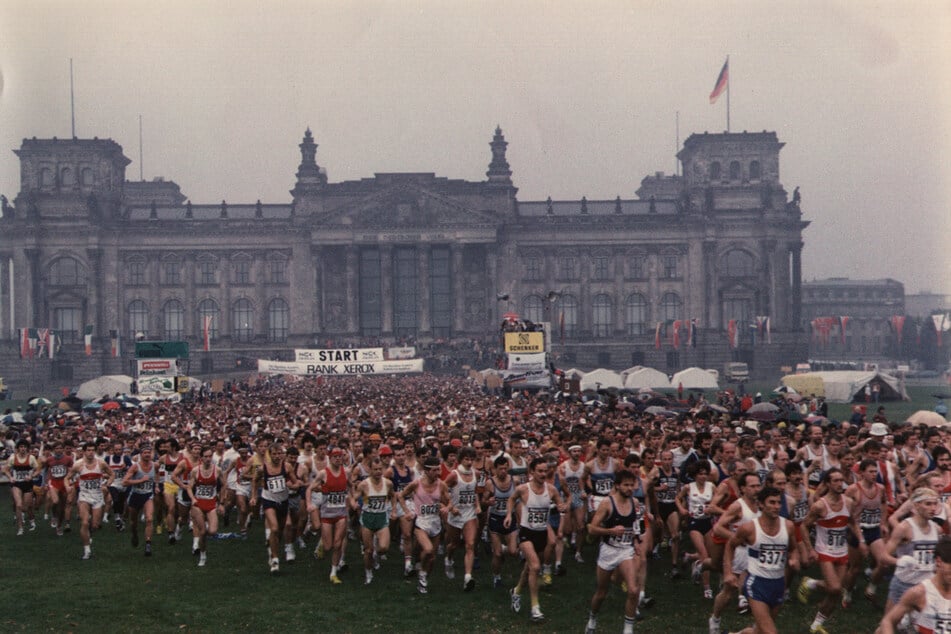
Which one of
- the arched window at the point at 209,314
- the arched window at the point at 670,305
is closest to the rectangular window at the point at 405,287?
the arched window at the point at 209,314

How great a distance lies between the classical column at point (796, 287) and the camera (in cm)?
10490

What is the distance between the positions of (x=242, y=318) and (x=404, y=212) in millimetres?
20468

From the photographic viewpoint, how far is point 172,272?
10519 cm

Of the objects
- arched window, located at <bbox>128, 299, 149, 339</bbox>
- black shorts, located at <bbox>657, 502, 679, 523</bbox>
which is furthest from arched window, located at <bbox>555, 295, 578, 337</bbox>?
black shorts, located at <bbox>657, 502, 679, 523</bbox>

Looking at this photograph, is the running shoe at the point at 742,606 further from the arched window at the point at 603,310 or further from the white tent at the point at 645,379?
the arched window at the point at 603,310

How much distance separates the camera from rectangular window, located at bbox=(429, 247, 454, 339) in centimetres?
10606

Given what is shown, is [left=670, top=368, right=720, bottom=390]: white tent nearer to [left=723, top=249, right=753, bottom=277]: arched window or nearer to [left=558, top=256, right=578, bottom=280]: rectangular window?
[left=558, top=256, right=578, bottom=280]: rectangular window

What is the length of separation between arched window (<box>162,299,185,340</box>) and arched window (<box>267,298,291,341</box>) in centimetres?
887

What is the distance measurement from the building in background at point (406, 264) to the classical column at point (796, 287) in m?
0.17

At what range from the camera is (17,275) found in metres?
102

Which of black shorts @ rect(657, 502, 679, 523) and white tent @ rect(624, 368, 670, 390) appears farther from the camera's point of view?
white tent @ rect(624, 368, 670, 390)

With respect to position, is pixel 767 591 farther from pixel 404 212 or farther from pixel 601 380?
pixel 404 212

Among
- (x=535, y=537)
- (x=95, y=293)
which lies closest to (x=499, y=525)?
(x=535, y=537)

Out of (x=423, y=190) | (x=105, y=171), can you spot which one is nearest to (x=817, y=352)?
(x=423, y=190)
